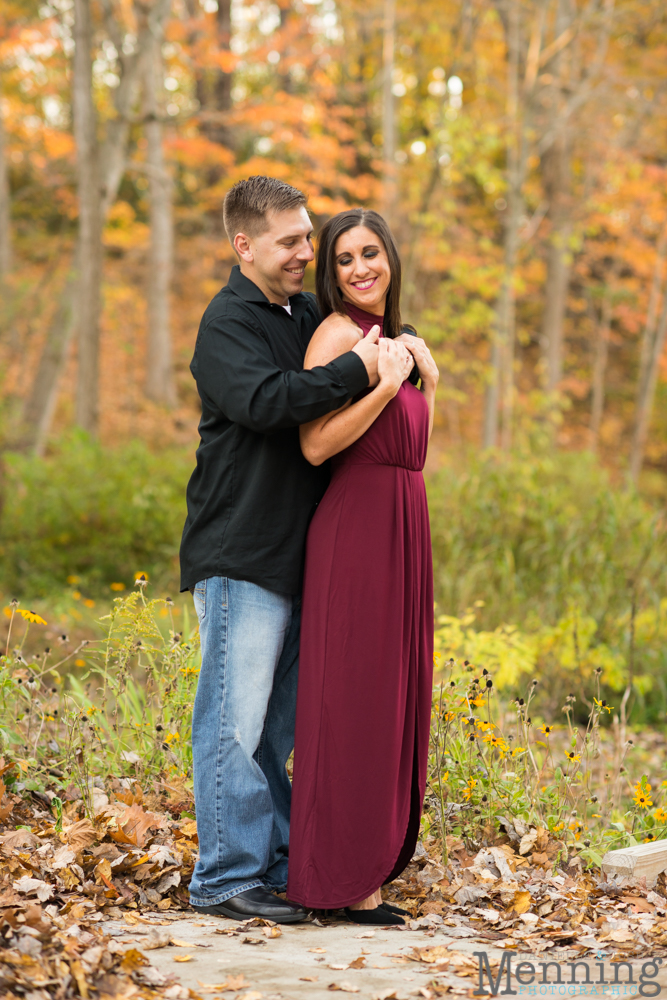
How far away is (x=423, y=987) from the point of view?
2.30 m

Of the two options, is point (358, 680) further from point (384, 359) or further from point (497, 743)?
point (384, 359)

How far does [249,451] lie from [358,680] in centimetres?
78

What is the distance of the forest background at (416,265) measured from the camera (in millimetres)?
6914

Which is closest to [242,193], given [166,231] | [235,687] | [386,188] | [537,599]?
[235,687]

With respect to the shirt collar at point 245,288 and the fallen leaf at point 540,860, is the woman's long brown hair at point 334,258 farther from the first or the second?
the fallen leaf at point 540,860

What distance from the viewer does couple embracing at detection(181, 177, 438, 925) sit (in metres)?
2.81

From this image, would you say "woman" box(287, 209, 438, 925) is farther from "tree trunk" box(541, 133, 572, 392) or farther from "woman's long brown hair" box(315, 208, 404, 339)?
"tree trunk" box(541, 133, 572, 392)

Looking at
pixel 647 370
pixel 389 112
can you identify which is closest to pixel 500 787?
pixel 389 112

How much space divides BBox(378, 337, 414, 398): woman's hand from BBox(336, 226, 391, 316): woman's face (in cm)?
19

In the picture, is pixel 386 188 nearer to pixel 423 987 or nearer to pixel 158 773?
pixel 158 773

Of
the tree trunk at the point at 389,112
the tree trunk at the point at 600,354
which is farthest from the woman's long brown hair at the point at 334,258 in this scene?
the tree trunk at the point at 600,354

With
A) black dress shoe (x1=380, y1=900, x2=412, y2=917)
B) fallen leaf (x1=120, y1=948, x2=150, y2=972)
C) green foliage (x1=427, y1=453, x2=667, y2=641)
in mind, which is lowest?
black dress shoe (x1=380, y1=900, x2=412, y2=917)

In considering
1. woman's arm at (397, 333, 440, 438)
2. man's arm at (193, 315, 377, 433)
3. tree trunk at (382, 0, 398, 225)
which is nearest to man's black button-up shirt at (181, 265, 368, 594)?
man's arm at (193, 315, 377, 433)

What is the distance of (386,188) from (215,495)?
1138cm
